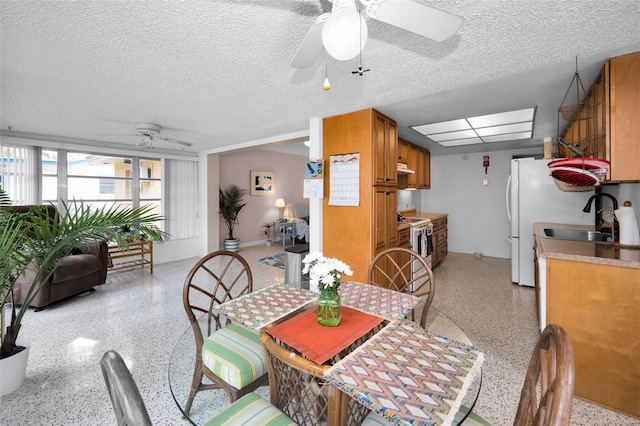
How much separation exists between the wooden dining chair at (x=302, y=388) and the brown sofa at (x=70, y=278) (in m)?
2.87

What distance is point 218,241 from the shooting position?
20.0ft

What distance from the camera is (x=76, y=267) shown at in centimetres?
341

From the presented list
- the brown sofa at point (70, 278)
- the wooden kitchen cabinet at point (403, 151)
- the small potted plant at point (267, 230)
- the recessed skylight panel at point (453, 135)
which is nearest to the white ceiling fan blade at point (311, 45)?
the brown sofa at point (70, 278)

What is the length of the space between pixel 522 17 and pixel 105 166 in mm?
6122

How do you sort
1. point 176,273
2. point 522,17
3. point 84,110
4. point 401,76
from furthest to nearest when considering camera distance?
point 176,273, point 84,110, point 401,76, point 522,17

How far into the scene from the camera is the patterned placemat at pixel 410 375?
2.63 feet

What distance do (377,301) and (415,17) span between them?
141 centimetres

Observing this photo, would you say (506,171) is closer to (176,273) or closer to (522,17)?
(522,17)

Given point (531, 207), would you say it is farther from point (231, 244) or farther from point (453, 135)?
point (231, 244)

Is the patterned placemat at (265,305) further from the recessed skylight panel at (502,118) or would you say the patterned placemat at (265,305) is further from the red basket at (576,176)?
the recessed skylight panel at (502,118)

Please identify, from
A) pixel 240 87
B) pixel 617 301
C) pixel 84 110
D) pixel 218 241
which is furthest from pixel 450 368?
pixel 218 241

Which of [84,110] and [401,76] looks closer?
[401,76]

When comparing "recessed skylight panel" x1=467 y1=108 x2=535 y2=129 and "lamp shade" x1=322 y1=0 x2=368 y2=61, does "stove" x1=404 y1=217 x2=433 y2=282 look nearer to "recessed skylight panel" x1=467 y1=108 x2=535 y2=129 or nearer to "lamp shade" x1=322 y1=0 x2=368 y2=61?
"recessed skylight panel" x1=467 y1=108 x2=535 y2=129

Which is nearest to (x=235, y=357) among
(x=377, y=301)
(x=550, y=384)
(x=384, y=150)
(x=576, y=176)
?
(x=377, y=301)
